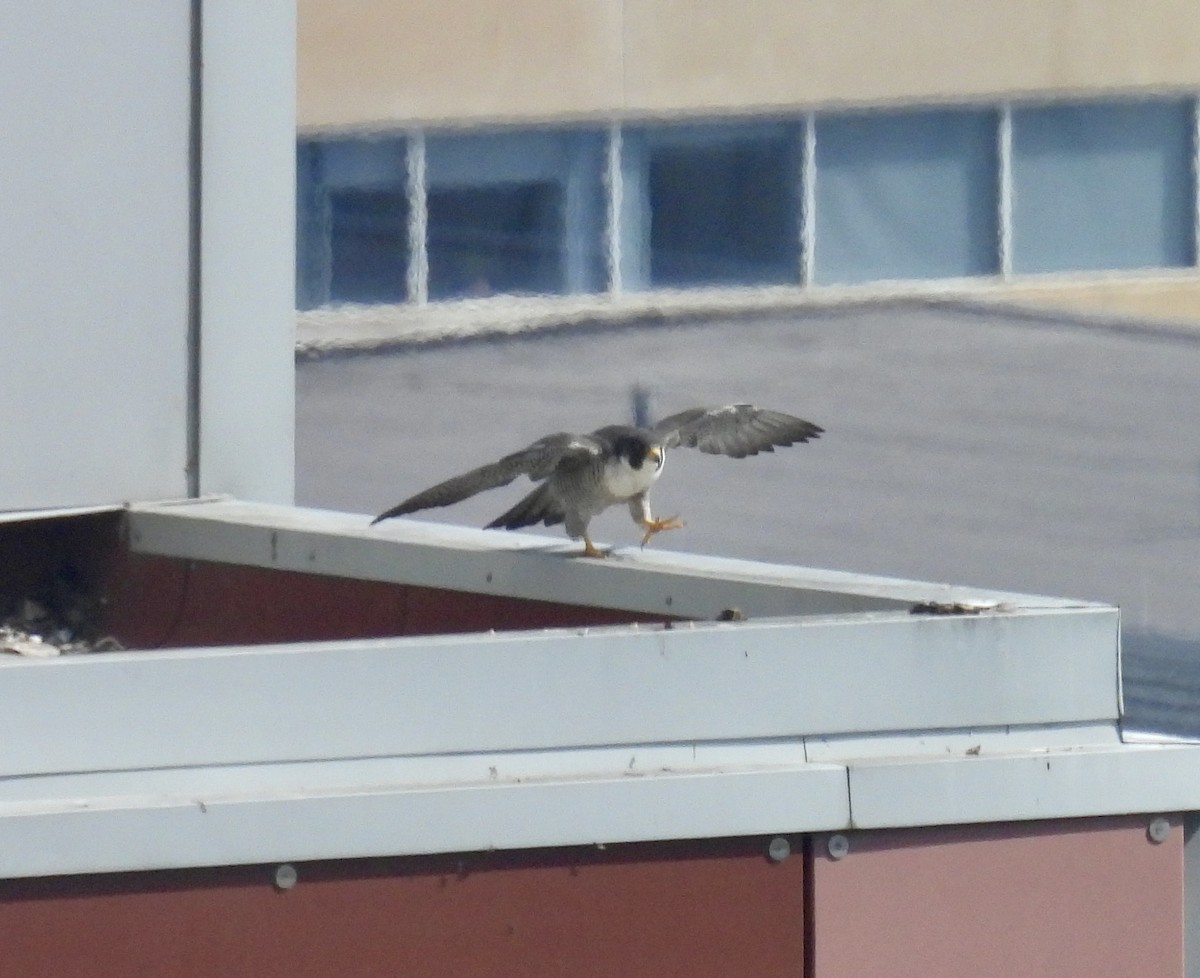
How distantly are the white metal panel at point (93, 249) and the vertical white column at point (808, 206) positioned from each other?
557 cm

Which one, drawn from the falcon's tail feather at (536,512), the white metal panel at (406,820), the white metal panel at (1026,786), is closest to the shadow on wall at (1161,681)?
the falcon's tail feather at (536,512)

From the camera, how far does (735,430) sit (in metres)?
3.71

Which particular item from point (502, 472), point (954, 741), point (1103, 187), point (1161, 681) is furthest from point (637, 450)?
point (1103, 187)

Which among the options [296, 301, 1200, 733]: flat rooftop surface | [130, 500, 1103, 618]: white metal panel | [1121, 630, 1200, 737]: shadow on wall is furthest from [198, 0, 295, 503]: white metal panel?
[1121, 630, 1200, 737]: shadow on wall

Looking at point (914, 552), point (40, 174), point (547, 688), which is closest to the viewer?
point (547, 688)

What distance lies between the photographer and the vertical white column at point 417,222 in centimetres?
842

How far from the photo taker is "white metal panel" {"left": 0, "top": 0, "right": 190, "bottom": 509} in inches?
126

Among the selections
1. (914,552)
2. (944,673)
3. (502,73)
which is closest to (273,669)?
(944,673)

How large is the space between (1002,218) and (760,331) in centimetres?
127

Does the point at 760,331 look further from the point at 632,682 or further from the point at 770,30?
the point at 632,682

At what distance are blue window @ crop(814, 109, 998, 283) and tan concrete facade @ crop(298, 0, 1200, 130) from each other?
0.14m

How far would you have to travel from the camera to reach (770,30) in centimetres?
863

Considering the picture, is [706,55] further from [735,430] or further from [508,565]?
[508,565]

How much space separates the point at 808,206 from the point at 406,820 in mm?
7388
